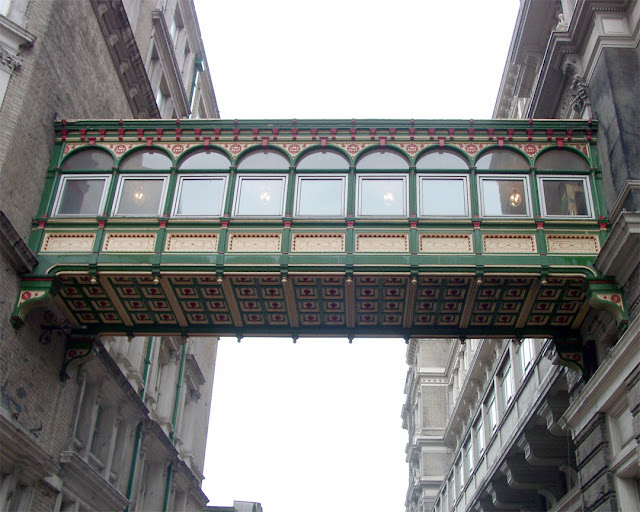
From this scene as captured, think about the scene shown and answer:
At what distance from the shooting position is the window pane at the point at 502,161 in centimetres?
1866

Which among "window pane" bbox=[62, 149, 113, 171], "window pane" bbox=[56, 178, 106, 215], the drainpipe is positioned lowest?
the drainpipe

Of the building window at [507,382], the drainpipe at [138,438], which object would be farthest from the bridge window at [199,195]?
the building window at [507,382]

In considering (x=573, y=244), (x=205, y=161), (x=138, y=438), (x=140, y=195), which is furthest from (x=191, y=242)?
(x=138, y=438)

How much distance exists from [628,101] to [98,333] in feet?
46.9

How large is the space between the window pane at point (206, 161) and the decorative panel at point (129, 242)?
216cm

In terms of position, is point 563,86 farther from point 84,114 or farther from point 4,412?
point 4,412

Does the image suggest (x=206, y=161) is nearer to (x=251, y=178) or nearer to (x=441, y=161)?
(x=251, y=178)

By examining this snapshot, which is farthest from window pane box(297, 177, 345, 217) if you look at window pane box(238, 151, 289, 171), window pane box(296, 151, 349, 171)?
window pane box(238, 151, 289, 171)

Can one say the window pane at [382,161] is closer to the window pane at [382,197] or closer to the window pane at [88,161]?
the window pane at [382,197]

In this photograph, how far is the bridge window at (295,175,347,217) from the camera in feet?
59.7

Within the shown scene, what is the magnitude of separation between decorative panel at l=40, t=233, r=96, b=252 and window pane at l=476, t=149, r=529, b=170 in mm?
9606

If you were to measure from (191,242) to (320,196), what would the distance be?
3309 millimetres

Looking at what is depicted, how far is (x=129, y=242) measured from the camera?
17938 mm

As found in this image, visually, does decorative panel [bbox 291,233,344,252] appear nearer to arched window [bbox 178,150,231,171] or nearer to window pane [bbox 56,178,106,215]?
arched window [bbox 178,150,231,171]
